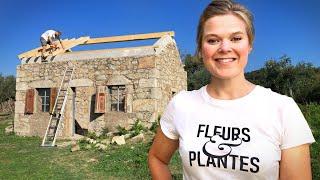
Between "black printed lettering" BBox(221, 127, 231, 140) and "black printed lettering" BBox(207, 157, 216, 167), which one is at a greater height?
"black printed lettering" BBox(221, 127, 231, 140)

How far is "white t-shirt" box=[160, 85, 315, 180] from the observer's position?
1443mm

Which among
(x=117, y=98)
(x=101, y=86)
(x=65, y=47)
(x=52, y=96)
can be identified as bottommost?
(x=117, y=98)

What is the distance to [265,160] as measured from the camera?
1.44 m

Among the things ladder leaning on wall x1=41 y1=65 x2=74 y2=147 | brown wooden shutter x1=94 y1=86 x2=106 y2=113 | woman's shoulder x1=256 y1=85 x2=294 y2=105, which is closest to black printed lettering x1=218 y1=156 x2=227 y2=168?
woman's shoulder x1=256 y1=85 x2=294 y2=105

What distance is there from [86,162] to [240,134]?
24.9 feet

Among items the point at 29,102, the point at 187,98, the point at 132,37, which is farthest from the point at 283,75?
the point at 187,98

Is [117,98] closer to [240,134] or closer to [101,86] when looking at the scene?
[101,86]

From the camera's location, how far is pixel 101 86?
1270cm

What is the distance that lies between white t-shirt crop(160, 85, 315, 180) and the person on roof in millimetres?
13746

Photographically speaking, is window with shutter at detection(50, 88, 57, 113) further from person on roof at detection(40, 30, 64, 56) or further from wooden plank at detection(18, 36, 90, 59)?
person on roof at detection(40, 30, 64, 56)

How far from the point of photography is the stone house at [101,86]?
12.2 metres

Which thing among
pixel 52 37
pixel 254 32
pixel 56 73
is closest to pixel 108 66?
pixel 56 73

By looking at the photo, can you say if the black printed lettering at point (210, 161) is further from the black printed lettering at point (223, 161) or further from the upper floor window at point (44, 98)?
the upper floor window at point (44, 98)

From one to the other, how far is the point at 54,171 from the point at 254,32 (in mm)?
7117
